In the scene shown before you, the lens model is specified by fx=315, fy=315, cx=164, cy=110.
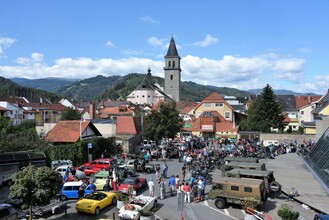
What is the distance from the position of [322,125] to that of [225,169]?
2237 centimetres

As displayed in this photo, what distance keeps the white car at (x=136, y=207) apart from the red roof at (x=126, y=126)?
26399 mm

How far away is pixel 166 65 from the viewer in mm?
126812

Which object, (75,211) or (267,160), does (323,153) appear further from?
(75,211)

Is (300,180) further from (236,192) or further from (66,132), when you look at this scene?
Answer: (66,132)

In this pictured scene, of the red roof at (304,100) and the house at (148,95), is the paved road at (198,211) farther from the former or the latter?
the house at (148,95)

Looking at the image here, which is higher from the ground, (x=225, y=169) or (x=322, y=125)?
(x=322, y=125)

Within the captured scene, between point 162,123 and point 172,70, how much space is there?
87.5 meters

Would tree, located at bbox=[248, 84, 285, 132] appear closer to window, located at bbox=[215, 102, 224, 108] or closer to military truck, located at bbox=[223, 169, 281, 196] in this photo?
window, located at bbox=[215, 102, 224, 108]

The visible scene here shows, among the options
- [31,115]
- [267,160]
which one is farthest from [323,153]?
[31,115]

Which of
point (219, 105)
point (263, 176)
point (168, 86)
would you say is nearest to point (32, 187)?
point (263, 176)

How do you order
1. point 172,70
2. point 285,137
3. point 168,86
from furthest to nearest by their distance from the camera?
1. point 168,86
2. point 172,70
3. point 285,137

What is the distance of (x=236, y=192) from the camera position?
17.8 meters

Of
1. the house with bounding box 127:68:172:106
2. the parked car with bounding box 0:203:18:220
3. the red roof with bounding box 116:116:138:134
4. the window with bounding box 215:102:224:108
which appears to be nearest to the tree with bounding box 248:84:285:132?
the window with bounding box 215:102:224:108

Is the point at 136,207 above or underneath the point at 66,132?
underneath
